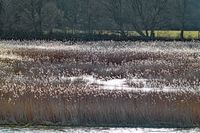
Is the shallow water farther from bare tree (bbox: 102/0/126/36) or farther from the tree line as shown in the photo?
bare tree (bbox: 102/0/126/36)

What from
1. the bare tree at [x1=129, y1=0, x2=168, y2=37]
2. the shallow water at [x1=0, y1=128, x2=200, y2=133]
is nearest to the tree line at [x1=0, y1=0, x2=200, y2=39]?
the bare tree at [x1=129, y1=0, x2=168, y2=37]

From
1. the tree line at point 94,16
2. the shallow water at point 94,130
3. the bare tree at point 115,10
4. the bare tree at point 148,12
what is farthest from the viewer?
the bare tree at point 115,10

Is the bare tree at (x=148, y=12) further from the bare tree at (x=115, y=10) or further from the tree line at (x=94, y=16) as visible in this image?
the bare tree at (x=115, y=10)

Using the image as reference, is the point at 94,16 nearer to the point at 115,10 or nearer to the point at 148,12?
the point at 115,10

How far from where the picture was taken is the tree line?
2638 inches

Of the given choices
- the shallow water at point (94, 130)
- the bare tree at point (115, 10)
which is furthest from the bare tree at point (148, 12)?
the shallow water at point (94, 130)

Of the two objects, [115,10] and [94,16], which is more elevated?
[115,10]

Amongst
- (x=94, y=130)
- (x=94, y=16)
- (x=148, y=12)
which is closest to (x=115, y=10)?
(x=94, y=16)

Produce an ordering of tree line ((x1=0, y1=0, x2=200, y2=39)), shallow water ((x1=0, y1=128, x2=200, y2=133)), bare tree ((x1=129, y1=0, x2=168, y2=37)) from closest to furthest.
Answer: shallow water ((x1=0, y1=128, x2=200, y2=133))
tree line ((x1=0, y1=0, x2=200, y2=39))
bare tree ((x1=129, y1=0, x2=168, y2=37))

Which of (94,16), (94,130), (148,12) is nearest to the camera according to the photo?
(94,130)

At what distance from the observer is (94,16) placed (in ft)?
244

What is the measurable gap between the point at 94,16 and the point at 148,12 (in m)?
8.13

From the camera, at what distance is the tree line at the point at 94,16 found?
2638 inches

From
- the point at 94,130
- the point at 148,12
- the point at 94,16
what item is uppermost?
the point at 94,130
